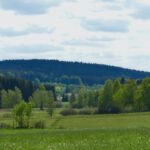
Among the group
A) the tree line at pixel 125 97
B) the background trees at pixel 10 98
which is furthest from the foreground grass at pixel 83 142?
the background trees at pixel 10 98

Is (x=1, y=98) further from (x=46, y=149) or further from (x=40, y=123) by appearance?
(x=46, y=149)

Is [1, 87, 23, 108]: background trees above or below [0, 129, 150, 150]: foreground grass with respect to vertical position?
below

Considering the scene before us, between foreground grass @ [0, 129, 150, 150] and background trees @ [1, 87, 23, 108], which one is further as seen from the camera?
background trees @ [1, 87, 23, 108]

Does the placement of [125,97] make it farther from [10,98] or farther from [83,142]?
[83,142]

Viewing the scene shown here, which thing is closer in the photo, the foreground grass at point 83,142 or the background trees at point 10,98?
the foreground grass at point 83,142

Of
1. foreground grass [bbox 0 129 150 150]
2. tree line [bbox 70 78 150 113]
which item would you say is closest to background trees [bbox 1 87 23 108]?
tree line [bbox 70 78 150 113]

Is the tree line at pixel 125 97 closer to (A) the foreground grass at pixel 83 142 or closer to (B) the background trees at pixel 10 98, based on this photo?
(B) the background trees at pixel 10 98

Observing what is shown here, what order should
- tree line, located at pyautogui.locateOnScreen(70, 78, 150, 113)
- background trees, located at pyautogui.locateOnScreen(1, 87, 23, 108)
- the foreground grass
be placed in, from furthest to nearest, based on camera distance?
background trees, located at pyautogui.locateOnScreen(1, 87, 23, 108) < tree line, located at pyautogui.locateOnScreen(70, 78, 150, 113) < the foreground grass

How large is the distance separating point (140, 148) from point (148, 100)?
107836mm

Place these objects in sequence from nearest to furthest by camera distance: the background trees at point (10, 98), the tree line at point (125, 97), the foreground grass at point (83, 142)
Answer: the foreground grass at point (83, 142)
the tree line at point (125, 97)
the background trees at point (10, 98)

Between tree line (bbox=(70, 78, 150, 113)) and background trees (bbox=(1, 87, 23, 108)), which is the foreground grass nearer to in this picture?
tree line (bbox=(70, 78, 150, 113))

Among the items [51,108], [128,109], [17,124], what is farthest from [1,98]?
[17,124]

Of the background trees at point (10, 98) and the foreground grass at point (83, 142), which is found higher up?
the foreground grass at point (83, 142)

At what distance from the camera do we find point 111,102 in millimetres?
137125
